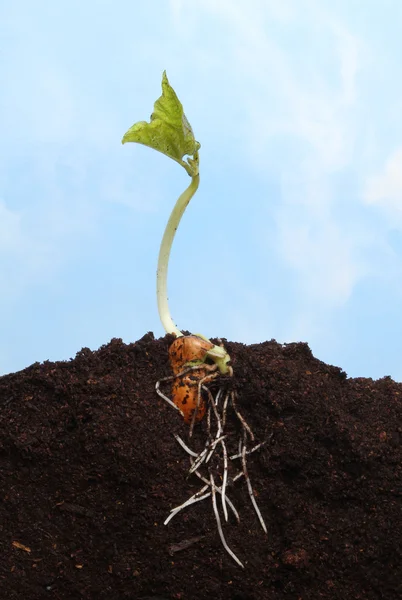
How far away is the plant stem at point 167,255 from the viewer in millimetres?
2334

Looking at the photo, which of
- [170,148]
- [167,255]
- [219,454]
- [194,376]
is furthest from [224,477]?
[170,148]

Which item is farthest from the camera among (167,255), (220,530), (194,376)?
(167,255)

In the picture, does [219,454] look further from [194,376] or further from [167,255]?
[167,255]

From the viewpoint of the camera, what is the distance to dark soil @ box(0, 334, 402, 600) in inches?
78.0

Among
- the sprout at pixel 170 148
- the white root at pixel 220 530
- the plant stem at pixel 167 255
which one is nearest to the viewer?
the white root at pixel 220 530

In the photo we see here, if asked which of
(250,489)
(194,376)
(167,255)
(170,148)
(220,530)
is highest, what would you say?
(170,148)

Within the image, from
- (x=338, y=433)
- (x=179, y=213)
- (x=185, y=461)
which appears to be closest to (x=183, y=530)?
(x=185, y=461)

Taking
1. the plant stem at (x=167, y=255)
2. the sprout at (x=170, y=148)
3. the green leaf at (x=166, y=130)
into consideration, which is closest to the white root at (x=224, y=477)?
the sprout at (x=170, y=148)

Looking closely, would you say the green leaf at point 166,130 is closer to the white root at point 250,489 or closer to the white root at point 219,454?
the white root at point 219,454

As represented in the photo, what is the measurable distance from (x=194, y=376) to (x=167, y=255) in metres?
0.43

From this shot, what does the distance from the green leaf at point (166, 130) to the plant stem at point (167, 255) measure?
0.43 feet

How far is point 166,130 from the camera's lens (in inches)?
87.4

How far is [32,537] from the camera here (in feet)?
6.73

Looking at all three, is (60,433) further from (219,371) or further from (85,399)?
(219,371)
